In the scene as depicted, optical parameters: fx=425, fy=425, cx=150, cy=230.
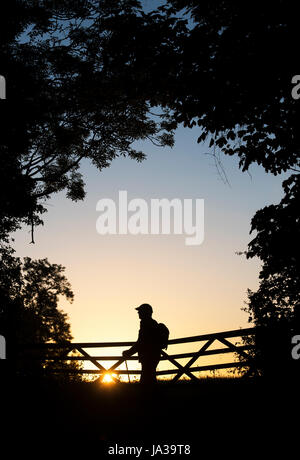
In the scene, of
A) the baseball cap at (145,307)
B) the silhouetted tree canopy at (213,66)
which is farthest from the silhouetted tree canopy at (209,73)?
the baseball cap at (145,307)

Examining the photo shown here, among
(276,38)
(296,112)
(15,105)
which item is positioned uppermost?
(15,105)

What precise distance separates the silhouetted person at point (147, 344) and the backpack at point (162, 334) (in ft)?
0.12

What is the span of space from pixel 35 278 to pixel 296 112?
27202mm

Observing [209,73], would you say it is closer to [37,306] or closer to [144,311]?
[144,311]

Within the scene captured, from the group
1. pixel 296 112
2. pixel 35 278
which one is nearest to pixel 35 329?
pixel 35 278

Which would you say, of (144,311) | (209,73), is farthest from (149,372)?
(209,73)

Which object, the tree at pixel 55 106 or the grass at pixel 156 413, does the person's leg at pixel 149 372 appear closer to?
the grass at pixel 156 413

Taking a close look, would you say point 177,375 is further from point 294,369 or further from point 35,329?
point 35,329

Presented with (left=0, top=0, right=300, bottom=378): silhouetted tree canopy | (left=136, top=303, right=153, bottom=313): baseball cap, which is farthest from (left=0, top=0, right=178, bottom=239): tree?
(left=136, top=303, right=153, bottom=313): baseball cap

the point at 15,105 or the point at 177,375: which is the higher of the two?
the point at 15,105

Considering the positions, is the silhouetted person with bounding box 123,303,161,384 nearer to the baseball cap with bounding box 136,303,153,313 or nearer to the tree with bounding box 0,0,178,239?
the baseball cap with bounding box 136,303,153,313

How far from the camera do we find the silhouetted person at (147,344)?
769 centimetres

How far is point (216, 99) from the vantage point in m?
9.59

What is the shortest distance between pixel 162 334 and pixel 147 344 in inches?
13.0
